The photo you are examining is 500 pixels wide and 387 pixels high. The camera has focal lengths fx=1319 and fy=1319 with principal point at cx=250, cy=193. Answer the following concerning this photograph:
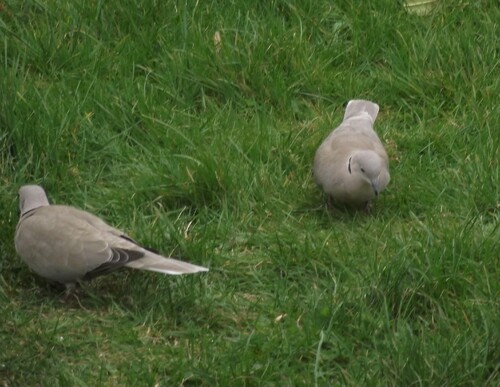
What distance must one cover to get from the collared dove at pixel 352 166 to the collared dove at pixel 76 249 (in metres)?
1.07

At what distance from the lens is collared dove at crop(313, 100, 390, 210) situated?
5863mm

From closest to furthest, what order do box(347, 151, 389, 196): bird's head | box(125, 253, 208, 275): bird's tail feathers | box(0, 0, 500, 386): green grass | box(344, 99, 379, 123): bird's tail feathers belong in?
box(0, 0, 500, 386): green grass, box(125, 253, 208, 275): bird's tail feathers, box(347, 151, 389, 196): bird's head, box(344, 99, 379, 123): bird's tail feathers

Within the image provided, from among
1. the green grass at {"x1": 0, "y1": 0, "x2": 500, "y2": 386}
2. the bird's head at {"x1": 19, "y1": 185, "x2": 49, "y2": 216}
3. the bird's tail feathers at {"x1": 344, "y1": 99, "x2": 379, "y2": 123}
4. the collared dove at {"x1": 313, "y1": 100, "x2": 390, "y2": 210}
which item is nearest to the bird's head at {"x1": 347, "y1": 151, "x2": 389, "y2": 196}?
the collared dove at {"x1": 313, "y1": 100, "x2": 390, "y2": 210}

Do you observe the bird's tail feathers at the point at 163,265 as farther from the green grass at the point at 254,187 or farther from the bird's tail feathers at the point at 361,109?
the bird's tail feathers at the point at 361,109

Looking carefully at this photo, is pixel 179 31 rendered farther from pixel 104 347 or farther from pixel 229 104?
pixel 104 347

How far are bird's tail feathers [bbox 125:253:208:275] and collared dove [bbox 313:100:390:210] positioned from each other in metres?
1.04

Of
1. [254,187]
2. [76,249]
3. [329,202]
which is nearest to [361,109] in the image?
[329,202]

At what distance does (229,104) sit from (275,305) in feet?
5.55

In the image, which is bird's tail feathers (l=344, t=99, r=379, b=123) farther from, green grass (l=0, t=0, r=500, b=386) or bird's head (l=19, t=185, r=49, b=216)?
bird's head (l=19, t=185, r=49, b=216)

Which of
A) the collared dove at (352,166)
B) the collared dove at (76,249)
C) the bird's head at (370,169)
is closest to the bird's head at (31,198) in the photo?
the collared dove at (76,249)

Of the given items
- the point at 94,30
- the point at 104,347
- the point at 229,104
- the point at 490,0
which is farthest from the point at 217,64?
the point at 104,347

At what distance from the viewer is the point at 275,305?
516 centimetres

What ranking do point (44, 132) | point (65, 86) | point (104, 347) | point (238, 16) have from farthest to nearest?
1. point (238, 16)
2. point (65, 86)
3. point (44, 132)
4. point (104, 347)

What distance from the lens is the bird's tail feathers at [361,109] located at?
6.35 metres
